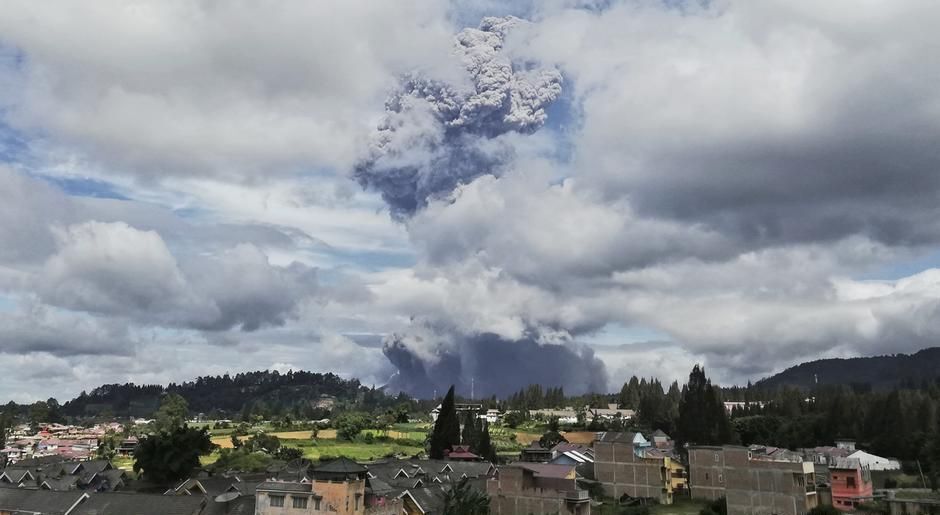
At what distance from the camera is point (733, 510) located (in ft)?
233

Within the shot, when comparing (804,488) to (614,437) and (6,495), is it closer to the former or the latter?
(614,437)

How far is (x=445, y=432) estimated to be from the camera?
105m

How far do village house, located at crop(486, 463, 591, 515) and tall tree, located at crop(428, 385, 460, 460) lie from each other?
32281 mm

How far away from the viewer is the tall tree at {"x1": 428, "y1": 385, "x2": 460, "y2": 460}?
103 meters

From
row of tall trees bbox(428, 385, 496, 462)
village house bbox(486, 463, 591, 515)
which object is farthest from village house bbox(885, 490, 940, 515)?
row of tall trees bbox(428, 385, 496, 462)

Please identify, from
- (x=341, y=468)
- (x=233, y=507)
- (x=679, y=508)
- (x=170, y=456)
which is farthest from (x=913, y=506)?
(x=170, y=456)

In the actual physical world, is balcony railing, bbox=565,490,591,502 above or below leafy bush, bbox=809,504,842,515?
above

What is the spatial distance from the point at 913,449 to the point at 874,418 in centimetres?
1002

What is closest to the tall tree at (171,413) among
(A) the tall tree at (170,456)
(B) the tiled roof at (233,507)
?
(A) the tall tree at (170,456)

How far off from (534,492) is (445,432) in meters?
38.0

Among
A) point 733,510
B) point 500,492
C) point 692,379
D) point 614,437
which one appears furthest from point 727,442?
point 500,492

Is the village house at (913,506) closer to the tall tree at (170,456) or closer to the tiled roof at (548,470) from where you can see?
the tiled roof at (548,470)

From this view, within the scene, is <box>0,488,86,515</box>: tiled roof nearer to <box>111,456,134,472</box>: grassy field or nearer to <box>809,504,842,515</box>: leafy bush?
<box>111,456,134,472</box>: grassy field

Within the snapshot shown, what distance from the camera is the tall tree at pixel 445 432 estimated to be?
339ft
